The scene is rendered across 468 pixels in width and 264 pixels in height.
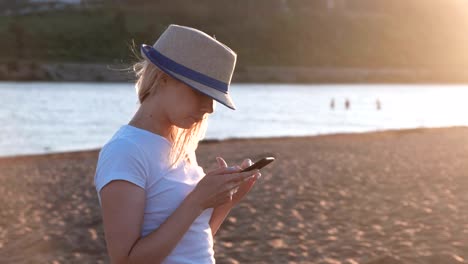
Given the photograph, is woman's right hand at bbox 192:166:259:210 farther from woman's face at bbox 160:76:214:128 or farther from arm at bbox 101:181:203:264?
woman's face at bbox 160:76:214:128

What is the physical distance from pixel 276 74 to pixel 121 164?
439 ft

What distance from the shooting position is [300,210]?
35.9 feet

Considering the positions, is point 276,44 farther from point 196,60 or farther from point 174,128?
point 196,60

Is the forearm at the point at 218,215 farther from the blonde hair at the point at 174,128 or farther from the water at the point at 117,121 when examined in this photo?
the water at the point at 117,121

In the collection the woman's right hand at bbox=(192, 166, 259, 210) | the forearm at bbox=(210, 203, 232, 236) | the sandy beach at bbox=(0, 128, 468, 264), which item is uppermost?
the woman's right hand at bbox=(192, 166, 259, 210)

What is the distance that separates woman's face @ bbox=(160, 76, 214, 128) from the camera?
2.23 m

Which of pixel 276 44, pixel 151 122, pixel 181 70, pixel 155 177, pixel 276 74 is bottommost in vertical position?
pixel 276 74

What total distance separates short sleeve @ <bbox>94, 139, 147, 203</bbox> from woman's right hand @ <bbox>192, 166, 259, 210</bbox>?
0.57ft

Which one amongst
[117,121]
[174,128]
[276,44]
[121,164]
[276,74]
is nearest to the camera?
[121,164]

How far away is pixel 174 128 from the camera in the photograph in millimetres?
2367

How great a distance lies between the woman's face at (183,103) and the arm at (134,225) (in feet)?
0.80

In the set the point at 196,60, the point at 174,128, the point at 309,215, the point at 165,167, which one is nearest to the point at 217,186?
the point at 165,167

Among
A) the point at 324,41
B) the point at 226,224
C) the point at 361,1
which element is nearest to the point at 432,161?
the point at 226,224

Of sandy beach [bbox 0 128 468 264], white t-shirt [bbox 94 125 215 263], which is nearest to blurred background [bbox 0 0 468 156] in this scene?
sandy beach [bbox 0 128 468 264]
